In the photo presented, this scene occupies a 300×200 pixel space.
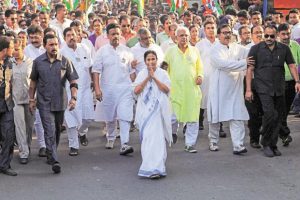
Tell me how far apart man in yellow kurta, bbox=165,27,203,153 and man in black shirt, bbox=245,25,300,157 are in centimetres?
85

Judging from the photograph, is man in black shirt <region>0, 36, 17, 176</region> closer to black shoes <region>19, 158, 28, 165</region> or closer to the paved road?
the paved road

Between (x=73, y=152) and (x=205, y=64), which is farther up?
(x=205, y=64)

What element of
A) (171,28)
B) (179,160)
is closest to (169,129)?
(179,160)

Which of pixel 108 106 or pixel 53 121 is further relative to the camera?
pixel 108 106

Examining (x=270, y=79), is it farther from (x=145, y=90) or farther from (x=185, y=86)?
(x=145, y=90)

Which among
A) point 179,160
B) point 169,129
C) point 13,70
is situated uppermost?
point 13,70

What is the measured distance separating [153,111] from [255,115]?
6.71 ft

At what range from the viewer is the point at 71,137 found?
8828 millimetres

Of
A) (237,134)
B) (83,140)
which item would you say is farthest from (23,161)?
(237,134)

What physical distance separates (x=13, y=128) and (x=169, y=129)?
1.98 m

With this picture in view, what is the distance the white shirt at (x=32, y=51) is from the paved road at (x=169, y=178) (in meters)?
1.42

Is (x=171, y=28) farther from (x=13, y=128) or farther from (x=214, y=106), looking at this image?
(x=13, y=128)

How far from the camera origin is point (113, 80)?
9109 mm

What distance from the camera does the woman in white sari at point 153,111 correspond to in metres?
7.52
